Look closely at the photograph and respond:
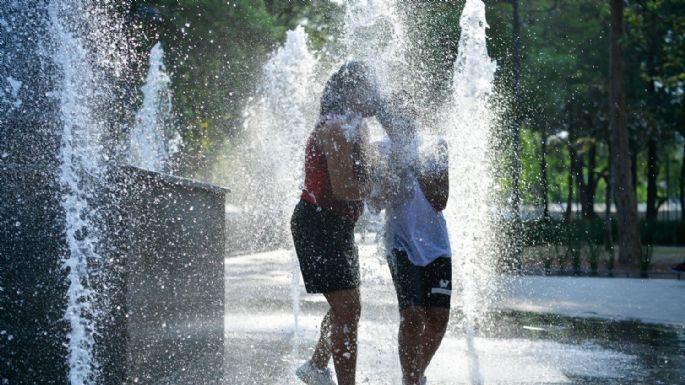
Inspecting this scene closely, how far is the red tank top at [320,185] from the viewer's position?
4.15m

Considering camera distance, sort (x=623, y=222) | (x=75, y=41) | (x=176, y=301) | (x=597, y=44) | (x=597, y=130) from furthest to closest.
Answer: (x=597, y=130) → (x=597, y=44) → (x=623, y=222) → (x=75, y=41) → (x=176, y=301)

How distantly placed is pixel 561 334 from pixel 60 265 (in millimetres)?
5070

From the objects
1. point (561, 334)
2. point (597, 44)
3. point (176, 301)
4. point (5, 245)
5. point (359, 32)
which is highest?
point (597, 44)

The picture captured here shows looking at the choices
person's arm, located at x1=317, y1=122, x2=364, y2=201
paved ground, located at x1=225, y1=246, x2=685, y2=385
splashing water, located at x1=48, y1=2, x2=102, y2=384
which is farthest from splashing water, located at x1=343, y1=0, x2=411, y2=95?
splashing water, located at x1=48, y1=2, x2=102, y2=384

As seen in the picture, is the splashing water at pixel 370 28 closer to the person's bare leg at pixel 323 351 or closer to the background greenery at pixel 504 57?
the background greenery at pixel 504 57

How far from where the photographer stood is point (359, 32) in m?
10.1

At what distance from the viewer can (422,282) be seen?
172 inches

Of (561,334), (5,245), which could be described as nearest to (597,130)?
(561,334)

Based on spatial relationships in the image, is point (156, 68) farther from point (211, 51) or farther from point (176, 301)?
point (176, 301)

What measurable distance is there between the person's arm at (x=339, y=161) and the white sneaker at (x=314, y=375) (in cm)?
102

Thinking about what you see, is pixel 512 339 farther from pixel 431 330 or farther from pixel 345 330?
pixel 345 330

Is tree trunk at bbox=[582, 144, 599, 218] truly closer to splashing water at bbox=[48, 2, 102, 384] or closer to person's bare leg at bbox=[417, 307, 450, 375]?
person's bare leg at bbox=[417, 307, 450, 375]

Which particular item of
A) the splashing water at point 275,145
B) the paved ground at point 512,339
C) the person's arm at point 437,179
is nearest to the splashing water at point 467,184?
the paved ground at point 512,339

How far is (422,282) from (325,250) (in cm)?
56
